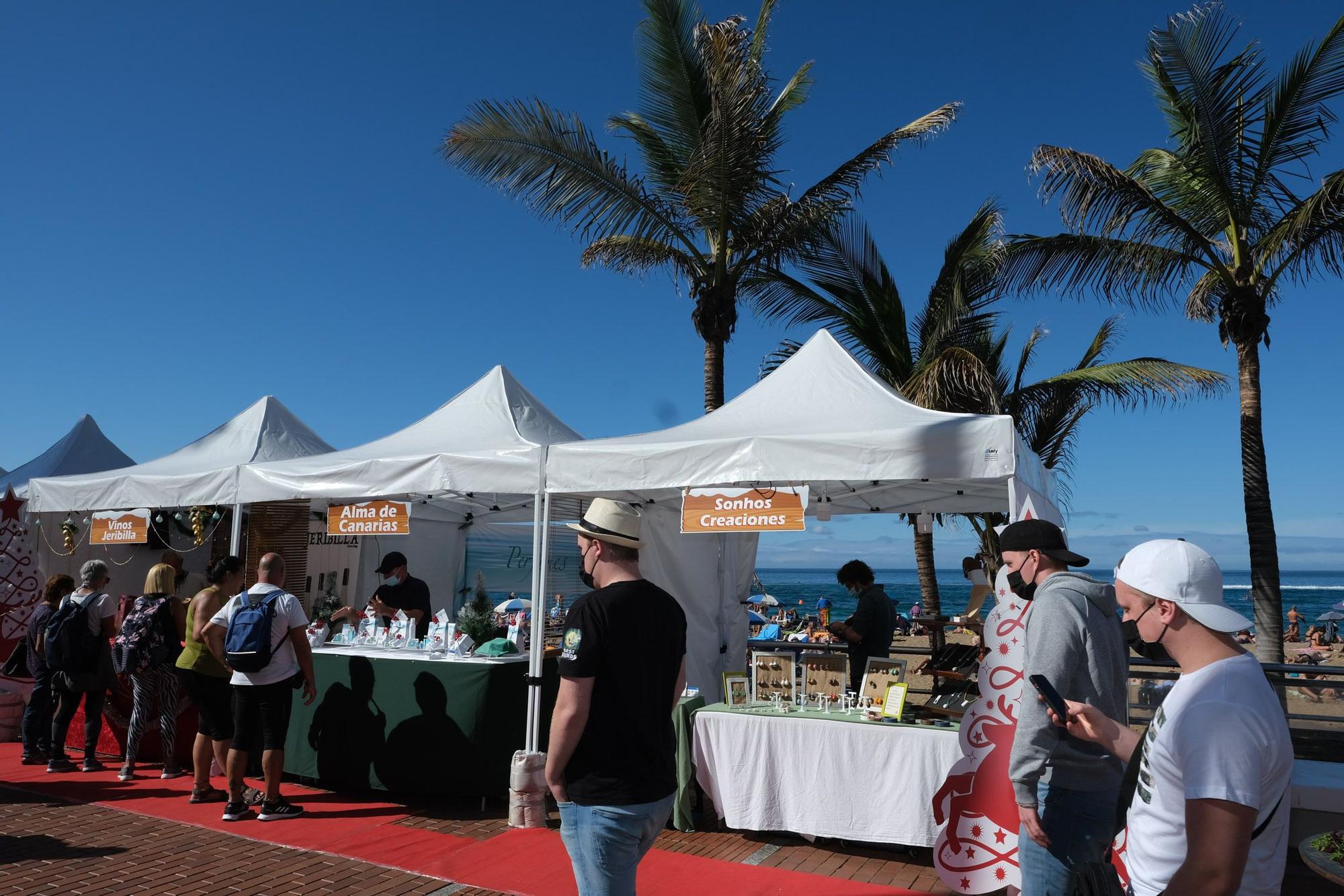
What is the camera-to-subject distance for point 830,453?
204 inches

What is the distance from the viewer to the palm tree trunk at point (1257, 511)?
950cm

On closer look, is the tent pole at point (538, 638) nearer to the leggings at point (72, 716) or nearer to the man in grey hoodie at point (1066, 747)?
the man in grey hoodie at point (1066, 747)

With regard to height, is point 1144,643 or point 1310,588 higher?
point 1310,588

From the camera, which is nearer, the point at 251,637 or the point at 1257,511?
the point at 251,637

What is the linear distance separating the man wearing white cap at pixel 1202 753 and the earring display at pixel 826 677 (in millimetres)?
3842

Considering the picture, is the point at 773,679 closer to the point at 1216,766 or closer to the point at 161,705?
the point at 1216,766

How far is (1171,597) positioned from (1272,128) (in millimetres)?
9772

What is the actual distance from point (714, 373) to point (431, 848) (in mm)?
6765

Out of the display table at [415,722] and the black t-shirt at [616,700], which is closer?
the black t-shirt at [616,700]

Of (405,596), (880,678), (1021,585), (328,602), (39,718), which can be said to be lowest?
(39,718)

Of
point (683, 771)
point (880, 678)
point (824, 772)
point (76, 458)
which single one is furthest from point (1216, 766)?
point (76, 458)

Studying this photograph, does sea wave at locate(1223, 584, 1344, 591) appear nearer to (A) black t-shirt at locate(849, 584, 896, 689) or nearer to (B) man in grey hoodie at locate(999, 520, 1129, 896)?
(A) black t-shirt at locate(849, 584, 896, 689)

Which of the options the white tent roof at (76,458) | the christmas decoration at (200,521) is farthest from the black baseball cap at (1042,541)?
the white tent roof at (76,458)

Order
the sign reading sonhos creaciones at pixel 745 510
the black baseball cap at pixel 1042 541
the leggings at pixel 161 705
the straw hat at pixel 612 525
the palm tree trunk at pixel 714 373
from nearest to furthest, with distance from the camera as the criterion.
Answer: the straw hat at pixel 612 525, the black baseball cap at pixel 1042 541, the sign reading sonhos creaciones at pixel 745 510, the leggings at pixel 161 705, the palm tree trunk at pixel 714 373
